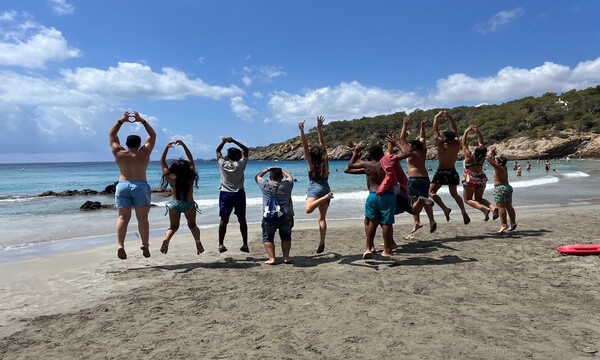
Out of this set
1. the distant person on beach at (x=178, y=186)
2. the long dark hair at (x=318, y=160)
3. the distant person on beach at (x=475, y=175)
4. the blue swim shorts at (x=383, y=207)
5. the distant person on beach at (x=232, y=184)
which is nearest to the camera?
the blue swim shorts at (x=383, y=207)

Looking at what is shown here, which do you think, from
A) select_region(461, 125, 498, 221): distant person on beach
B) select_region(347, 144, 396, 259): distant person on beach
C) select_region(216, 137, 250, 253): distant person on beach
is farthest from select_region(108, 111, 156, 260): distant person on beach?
select_region(461, 125, 498, 221): distant person on beach

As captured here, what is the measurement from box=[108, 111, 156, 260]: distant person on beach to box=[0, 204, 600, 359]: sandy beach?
0.72 metres

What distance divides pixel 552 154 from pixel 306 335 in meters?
85.5

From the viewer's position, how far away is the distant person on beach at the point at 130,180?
244 inches

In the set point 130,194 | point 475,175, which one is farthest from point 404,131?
point 130,194

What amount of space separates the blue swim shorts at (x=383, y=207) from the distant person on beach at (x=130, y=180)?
11.2ft

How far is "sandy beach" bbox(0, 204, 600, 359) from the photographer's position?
3574 mm

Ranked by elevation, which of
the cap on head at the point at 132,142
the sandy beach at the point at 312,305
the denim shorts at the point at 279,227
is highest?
the cap on head at the point at 132,142

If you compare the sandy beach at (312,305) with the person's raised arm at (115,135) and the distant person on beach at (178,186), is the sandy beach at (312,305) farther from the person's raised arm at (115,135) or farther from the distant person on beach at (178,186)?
the person's raised arm at (115,135)

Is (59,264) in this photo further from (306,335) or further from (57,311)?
(306,335)

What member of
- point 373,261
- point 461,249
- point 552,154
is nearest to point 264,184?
point 373,261

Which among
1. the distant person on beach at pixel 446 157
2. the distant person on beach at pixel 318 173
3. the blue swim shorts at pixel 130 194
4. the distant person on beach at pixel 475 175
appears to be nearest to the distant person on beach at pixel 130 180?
the blue swim shorts at pixel 130 194

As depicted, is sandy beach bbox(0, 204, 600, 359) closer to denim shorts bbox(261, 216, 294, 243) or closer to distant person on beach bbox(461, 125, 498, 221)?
denim shorts bbox(261, 216, 294, 243)

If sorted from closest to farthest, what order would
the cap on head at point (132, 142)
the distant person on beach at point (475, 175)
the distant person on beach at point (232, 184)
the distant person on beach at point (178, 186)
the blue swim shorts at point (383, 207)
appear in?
the blue swim shorts at point (383, 207) → the cap on head at point (132, 142) → the distant person on beach at point (178, 186) → the distant person on beach at point (232, 184) → the distant person on beach at point (475, 175)
